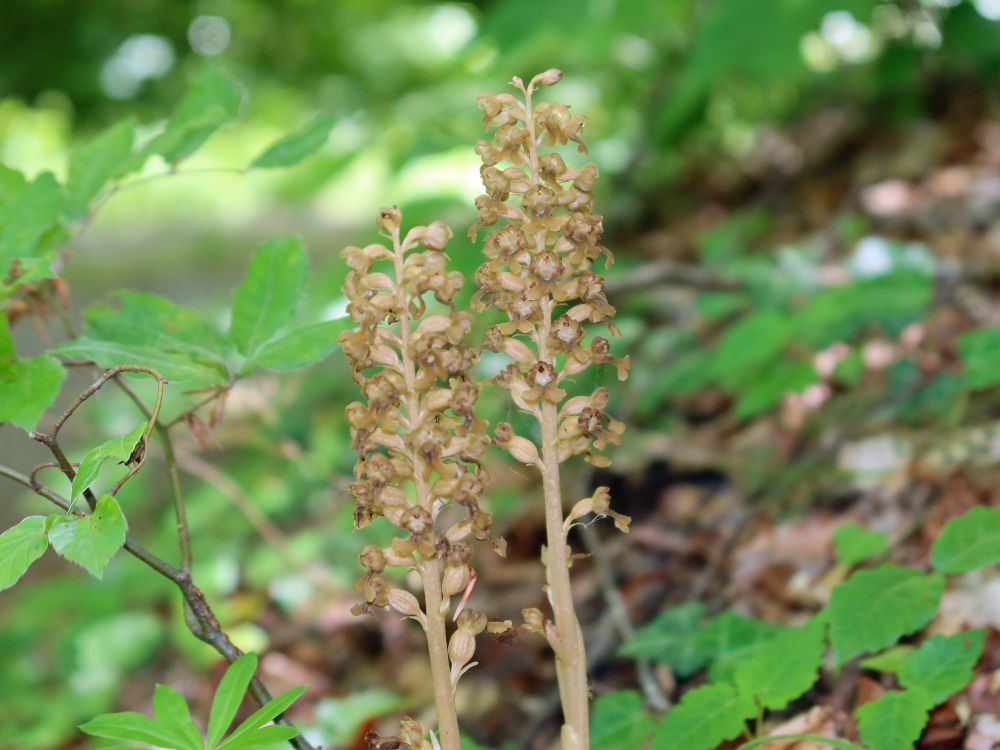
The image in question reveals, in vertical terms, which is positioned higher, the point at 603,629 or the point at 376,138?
the point at 376,138

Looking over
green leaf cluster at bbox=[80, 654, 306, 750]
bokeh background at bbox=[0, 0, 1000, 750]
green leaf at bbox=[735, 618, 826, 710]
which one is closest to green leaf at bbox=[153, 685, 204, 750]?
green leaf cluster at bbox=[80, 654, 306, 750]

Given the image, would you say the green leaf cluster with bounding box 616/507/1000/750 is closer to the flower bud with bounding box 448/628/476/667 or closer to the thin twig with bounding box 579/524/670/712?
the thin twig with bounding box 579/524/670/712

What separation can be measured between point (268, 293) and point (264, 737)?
52 centimetres

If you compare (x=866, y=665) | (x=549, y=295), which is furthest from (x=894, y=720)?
(x=549, y=295)

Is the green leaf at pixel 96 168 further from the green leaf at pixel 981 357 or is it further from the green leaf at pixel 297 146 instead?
the green leaf at pixel 981 357

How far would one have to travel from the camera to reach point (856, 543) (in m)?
1.49

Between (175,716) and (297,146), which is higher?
(297,146)

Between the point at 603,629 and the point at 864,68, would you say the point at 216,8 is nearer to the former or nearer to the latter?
the point at 864,68

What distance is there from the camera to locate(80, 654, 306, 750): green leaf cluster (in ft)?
2.97

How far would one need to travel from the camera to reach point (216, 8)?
743cm

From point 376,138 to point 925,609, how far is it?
2.46 meters

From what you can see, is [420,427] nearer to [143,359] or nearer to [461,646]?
[461,646]

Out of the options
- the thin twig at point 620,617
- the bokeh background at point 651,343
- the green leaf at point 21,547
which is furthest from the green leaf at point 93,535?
the thin twig at point 620,617

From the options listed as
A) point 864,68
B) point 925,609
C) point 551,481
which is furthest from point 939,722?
point 864,68
